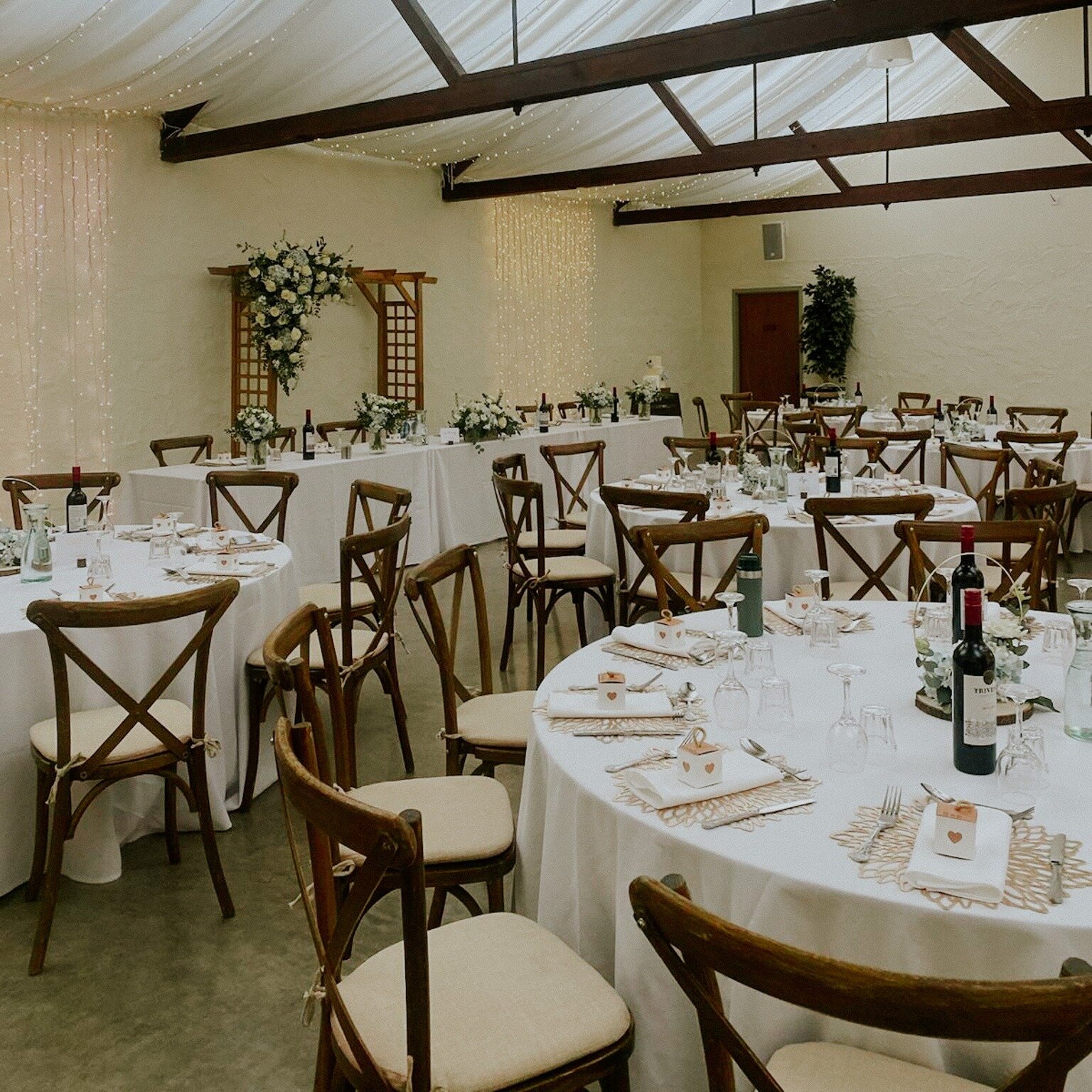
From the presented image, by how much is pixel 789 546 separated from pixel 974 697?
2.92 meters

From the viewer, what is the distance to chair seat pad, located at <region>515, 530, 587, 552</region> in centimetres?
605

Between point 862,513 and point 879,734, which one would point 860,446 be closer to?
point 862,513

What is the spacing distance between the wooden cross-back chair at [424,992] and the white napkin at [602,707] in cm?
49

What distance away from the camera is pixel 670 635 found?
9.37ft

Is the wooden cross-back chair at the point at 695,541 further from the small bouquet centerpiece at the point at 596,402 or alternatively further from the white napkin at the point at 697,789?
the small bouquet centerpiece at the point at 596,402

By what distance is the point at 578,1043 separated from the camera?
1727mm

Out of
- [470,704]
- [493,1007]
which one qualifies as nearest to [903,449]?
[470,704]

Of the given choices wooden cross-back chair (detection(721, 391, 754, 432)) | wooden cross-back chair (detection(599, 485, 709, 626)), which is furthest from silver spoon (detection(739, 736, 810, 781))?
wooden cross-back chair (detection(721, 391, 754, 432))

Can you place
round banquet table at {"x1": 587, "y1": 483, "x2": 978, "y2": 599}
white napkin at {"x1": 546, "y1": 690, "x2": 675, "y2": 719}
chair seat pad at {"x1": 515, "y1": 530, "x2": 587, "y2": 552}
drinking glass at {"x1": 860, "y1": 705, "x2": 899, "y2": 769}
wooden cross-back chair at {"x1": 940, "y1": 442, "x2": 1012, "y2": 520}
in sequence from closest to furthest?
drinking glass at {"x1": 860, "y1": 705, "x2": 899, "y2": 769} → white napkin at {"x1": 546, "y1": 690, "x2": 675, "y2": 719} → round banquet table at {"x1": 587, "y1": 483, "x2": 978, "y2": 599} → chair seat pad at {"x1": 515, "y1": 530, "x2": 587, "y2": 552} → wooden cross-back chair at {"x1": 940, "y1": 442, "x2": 1012, "y2": 520}

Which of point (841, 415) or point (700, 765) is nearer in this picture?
point (700, 765)

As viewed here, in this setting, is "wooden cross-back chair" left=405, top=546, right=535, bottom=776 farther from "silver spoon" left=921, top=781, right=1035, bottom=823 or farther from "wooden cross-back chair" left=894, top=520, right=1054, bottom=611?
"wooden cross-back chair" left=894, top=520, right=1054, bottom=611

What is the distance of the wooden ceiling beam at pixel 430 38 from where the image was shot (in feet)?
20.4

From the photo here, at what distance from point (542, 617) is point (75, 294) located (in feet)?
16.3

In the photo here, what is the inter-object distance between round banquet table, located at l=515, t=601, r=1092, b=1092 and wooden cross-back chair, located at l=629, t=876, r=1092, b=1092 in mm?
293
